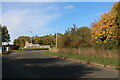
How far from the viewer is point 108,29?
2466 cm

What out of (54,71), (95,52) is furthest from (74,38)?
(54,71)

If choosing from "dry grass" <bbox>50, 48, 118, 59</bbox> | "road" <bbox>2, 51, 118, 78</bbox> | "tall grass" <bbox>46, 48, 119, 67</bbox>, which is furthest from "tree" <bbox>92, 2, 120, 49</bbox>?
"road" <bbox>2, 51, 118, 78</bbox>

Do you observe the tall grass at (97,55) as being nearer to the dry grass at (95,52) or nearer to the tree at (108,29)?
the dry grass at (95,52)

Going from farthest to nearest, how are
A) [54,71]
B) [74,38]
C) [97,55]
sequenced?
[74,38], [97,55], [54,71]

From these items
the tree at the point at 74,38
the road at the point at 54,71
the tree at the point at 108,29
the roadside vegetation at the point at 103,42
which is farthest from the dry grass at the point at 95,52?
the road at the point at 54,71

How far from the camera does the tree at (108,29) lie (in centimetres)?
2323

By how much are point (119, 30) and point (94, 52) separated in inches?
173

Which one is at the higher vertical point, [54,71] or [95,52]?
[95,52]

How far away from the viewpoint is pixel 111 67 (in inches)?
563

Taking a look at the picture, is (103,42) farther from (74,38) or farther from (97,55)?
(74,38)

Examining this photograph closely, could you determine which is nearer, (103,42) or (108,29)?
(108,29)

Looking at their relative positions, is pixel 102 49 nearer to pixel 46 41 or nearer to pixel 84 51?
pixel 84 51

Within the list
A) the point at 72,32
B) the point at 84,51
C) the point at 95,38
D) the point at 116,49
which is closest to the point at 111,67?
the point at 116,49

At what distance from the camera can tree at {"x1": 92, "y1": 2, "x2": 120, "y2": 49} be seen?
23.2 meters
